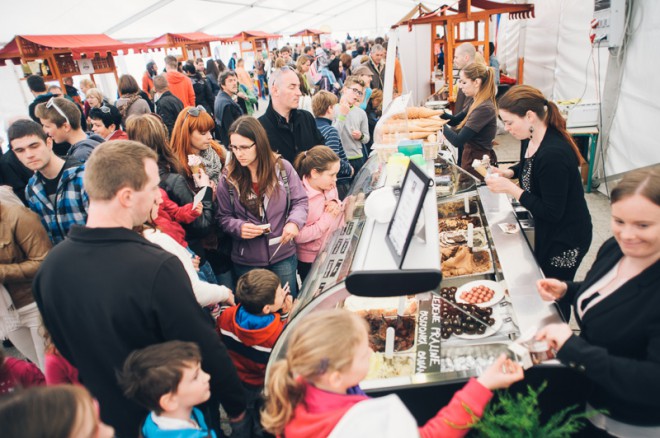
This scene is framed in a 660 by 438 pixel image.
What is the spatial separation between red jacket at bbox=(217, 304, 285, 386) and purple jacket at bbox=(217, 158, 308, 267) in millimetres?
560

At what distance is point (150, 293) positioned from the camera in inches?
57.6

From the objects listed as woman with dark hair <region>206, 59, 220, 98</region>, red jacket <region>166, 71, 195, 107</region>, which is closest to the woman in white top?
red jacket <region>166, 71, 195, 107</region>

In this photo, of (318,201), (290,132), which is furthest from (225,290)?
(290,132)

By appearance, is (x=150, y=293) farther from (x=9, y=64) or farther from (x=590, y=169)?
(x=9, y=64)

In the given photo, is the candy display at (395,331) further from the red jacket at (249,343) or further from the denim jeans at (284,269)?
the denim jeans at (284,269)

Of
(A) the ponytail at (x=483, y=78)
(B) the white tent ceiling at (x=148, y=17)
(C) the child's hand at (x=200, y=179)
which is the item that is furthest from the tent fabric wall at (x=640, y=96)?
(B) the white tent ceiling at (x=148, y=17)

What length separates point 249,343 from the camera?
7.59 ft

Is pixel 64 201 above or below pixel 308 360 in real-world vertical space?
above

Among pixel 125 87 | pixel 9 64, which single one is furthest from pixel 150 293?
pixel 9 64

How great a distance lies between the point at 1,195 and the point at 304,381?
2719mm

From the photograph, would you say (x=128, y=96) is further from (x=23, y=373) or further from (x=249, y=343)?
(x=249, y=343)

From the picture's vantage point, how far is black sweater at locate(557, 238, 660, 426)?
137 cm

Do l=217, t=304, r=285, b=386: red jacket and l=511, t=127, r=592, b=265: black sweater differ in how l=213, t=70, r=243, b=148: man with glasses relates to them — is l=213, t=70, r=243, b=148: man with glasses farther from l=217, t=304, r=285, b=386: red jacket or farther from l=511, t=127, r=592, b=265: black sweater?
l=511, t=127, r=592, b=265: black sweater

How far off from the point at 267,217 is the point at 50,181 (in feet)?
4.99
